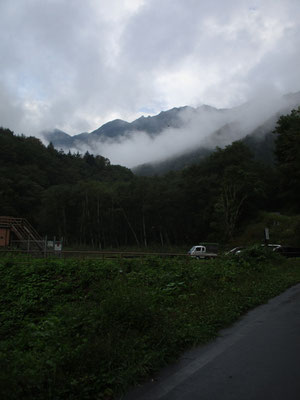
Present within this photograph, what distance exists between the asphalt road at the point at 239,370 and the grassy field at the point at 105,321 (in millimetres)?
275

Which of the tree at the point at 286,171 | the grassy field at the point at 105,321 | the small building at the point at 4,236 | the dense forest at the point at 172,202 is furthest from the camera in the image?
the dense forest at the point at 172,202

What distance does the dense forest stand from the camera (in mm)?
43663

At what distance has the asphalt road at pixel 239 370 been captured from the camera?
12.4 ft

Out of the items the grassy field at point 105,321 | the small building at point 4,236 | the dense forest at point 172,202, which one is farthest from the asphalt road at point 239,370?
the dense forest at point 172,202

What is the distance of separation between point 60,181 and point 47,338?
8404cm

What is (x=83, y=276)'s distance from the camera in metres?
12.2

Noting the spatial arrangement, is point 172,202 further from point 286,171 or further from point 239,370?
point 239,370

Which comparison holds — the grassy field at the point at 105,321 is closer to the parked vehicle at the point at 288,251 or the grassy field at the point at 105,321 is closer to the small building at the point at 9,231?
the parked vehicle at the point at 288,251

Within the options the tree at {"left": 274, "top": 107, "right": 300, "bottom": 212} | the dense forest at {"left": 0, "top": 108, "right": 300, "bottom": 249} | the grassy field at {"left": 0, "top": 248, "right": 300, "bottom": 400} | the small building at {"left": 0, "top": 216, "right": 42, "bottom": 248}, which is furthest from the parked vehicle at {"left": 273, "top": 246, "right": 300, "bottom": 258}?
the small building at {"left": 0, "top": 216, "right": 42, "bottom": 248}

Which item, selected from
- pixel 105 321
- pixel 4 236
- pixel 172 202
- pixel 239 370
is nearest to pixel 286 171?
pixel 172 202

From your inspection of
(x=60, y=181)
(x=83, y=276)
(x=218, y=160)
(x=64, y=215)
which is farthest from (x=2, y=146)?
(x=83, y=276)

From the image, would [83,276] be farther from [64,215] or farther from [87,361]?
[64,215]

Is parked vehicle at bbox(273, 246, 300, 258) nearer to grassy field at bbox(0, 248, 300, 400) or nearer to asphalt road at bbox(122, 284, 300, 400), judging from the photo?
grassy field at bbox(0, 248, 300, 400)

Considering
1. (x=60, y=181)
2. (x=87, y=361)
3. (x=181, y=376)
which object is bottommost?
(x=181, y=376)
